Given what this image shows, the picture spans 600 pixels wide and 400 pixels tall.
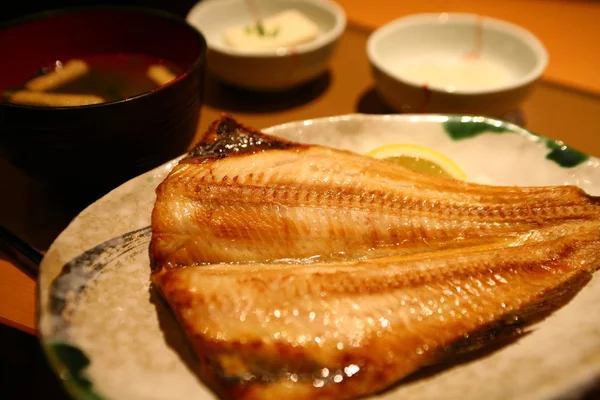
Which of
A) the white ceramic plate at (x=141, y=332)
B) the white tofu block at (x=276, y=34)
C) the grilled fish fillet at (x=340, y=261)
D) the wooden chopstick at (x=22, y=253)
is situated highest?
the white tofu block at (x=276, y=34)

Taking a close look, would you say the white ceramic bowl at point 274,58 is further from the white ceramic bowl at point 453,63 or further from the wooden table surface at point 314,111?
the white ceramic bowl at point 453,63

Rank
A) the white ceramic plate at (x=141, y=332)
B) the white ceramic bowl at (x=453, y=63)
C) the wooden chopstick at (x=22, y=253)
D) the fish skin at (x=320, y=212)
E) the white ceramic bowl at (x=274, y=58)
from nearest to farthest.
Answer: the white ceramic plate at (x=141, y=332), the fish skin at (x=320, y=212), the wooden chopstick at (x=22, y=253), the white ceramic bowl at (x=453, y=63), the white ceramic bowl at (x=274, y=58)

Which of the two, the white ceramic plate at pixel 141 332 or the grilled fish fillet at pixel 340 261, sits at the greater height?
the grilled fish fillet at pixel 340 261

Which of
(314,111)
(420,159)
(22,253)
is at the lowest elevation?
(22,253)

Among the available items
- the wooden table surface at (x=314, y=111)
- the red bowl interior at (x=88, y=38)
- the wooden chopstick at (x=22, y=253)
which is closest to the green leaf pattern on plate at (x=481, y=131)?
the wooden table surface at (x=314, y=111)

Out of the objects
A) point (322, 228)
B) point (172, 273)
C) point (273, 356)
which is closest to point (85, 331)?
point (172, 273)

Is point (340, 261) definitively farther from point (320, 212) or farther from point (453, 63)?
point (453, 63)

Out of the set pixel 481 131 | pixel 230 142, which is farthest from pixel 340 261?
pixel 481 131
